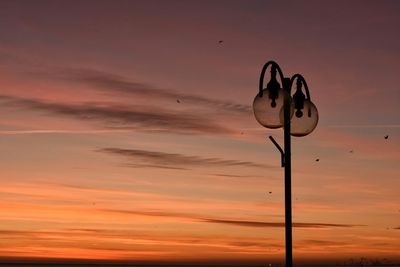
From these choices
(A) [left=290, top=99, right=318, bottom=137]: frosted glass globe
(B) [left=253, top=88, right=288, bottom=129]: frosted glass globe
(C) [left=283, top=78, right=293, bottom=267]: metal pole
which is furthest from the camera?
(A) [left=290, top=99, right=318, bottom=137]: frosted glass globe

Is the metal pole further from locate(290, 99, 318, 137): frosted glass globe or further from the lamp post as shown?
locate(290, 99, 318, 137): frosted glass globe

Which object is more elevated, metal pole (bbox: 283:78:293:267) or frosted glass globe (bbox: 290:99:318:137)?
frosted glass globe (bbox: 290:99:318:137)

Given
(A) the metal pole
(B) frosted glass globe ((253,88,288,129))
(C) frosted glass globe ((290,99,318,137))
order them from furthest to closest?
1. (C) frosted glass globe ((290,99,318,137))
2. (B) frosted glass globe ((253,88,288,129))
3. (A) the metal pole

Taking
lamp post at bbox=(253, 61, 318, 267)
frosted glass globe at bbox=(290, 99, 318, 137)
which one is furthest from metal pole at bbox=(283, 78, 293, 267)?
frosted glass globe at bbox=(290, 99, 318, 137)

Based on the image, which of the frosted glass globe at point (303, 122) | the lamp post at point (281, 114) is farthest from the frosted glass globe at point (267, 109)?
the frosted glass globe at point (303, 122)

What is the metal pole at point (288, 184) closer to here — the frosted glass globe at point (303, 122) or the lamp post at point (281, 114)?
the lamp post at point (281, 114)

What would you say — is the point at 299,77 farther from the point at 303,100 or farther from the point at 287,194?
the point at 287,194

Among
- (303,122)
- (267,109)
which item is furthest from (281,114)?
(303,122)

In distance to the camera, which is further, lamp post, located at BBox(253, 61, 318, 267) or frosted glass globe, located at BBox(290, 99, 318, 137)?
frosted glass globe, located at BBox(290, 99, 318, 137)

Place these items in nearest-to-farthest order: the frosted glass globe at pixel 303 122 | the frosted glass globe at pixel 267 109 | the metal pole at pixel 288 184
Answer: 1. the metal pole at pixel 288 184
2. the frosted glass globe at pixel 267 109
3. the frosted glass globe at pixel 303 122

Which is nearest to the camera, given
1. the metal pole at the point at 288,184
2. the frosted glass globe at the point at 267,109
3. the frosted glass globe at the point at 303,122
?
the metal pole at the point at 288,184

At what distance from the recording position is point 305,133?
9.34 m

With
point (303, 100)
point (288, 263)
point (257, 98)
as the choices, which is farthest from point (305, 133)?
point (288, 263)

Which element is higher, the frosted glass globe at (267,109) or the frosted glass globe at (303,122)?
the frosted glass globe at (303,122)
